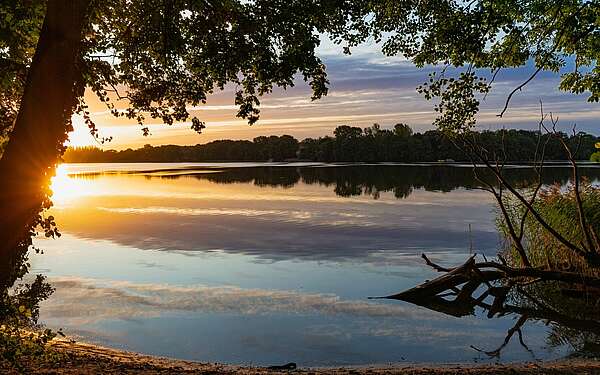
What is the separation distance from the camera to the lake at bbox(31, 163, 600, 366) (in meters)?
11.8

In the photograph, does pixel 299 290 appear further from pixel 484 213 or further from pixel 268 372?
pixel 484 213

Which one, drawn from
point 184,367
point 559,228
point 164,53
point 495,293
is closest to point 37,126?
point 164,53

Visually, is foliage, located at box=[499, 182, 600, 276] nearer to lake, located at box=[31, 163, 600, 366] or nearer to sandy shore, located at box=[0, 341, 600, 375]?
lake, located at box=[31, 163, 600, 366]

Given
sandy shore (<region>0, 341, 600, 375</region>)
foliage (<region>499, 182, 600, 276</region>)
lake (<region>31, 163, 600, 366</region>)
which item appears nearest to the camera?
sandy shore (<region>0, 341, 600, 375</region>)

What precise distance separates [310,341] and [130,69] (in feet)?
23.4

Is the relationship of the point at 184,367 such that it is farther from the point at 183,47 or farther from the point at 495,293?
the point at 495,293

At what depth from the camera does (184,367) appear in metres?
9.49

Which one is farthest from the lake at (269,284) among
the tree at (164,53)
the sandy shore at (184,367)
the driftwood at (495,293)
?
the tree at (164,53)

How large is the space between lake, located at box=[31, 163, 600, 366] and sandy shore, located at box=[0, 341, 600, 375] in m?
0.93

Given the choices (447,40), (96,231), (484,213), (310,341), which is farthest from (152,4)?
(484,213)

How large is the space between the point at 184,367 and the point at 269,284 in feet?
25.0

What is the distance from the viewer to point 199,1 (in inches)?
315

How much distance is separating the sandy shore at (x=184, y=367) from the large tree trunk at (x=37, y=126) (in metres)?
3.24

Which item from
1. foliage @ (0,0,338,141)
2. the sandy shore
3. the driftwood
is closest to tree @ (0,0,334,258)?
foliage @ (0,0,338,141)
